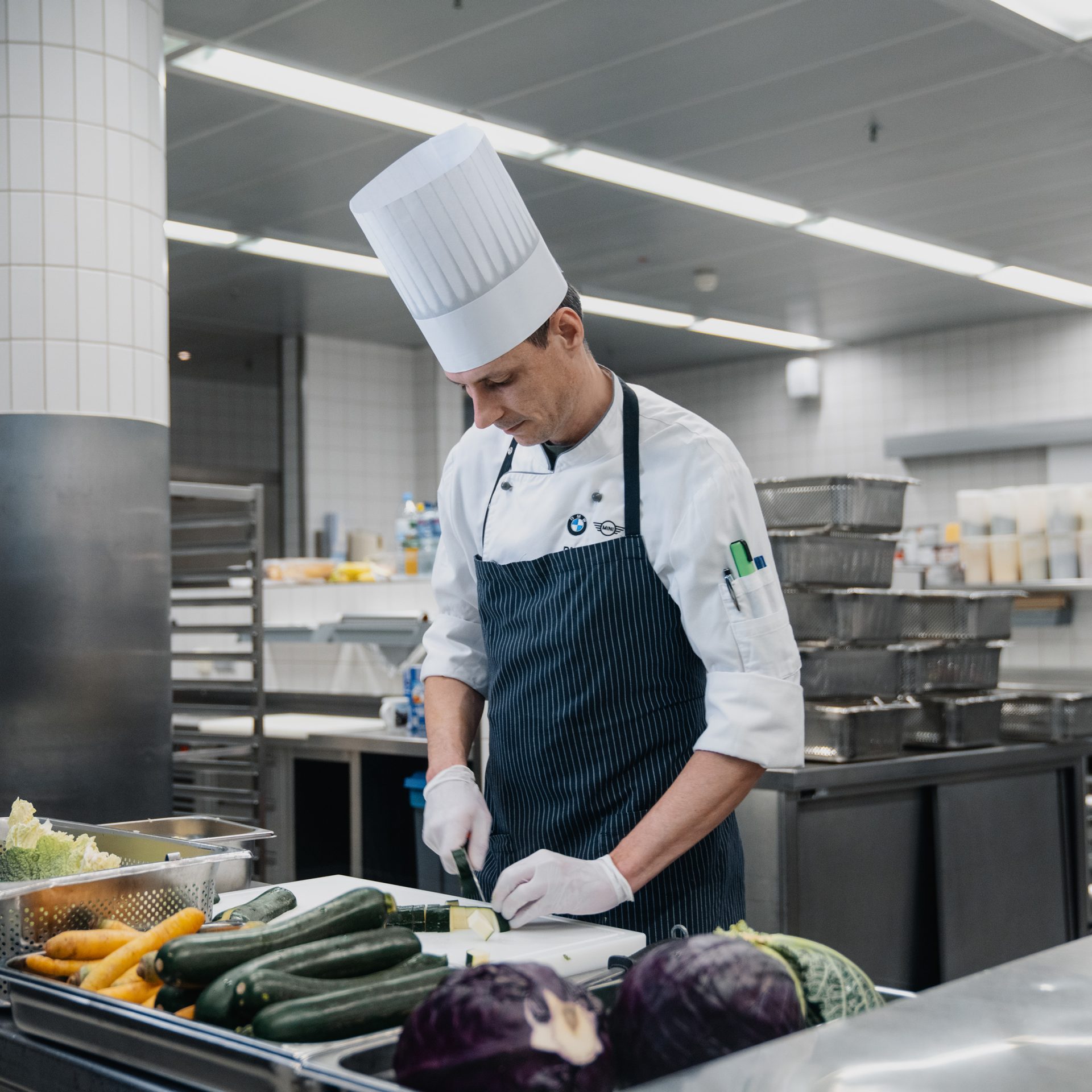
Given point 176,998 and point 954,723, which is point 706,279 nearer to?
point 954,723

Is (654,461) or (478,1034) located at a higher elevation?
(654,461)

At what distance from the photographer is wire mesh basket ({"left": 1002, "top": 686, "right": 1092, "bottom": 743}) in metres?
4.03

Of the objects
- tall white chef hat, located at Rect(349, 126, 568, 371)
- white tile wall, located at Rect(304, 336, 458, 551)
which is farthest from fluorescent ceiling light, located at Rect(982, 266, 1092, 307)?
tall white chef hat, located at Rect(349, 126, 568, 371)

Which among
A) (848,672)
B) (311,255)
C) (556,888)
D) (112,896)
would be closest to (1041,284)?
(311,255)

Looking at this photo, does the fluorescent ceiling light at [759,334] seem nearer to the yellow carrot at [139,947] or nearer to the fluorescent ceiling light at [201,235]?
the fluorescent ceiling light at [201,235]

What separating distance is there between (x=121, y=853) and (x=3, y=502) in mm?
1581

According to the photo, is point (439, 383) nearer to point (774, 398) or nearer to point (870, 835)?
point (774, 398)

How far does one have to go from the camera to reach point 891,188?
19.6ft

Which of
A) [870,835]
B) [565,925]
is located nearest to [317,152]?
[870,835]

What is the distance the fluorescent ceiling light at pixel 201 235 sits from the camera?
6.50 m

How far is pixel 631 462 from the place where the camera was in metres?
1.91

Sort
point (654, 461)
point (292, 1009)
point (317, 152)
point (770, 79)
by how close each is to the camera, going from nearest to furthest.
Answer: point (292, 1009), point (654, 461), point (770, 79), point (317, 152)

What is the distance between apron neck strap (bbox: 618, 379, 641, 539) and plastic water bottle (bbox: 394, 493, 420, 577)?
3910 millimetres

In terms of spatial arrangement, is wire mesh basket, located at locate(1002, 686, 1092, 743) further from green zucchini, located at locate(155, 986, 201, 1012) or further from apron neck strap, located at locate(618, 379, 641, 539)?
green zucchini, located at locate(155, 986, 201, 1012)
